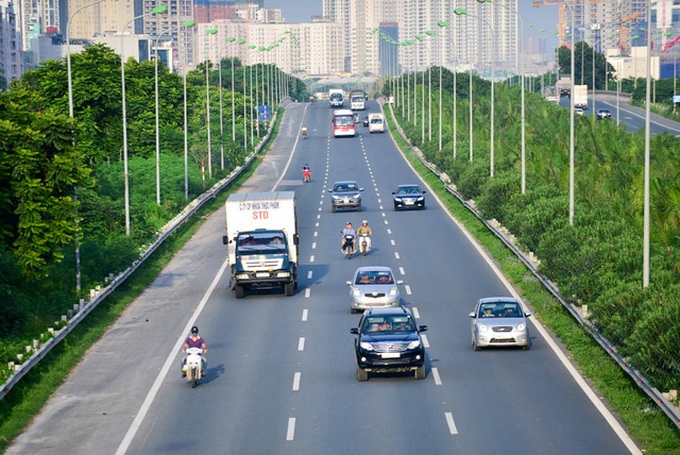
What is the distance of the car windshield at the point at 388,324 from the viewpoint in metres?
33.2

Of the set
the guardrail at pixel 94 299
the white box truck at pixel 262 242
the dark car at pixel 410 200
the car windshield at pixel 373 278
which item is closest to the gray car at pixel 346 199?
the dark car at pixel 410 200

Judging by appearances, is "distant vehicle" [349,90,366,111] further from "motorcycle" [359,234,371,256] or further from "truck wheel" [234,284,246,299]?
"truck wheel" [234,284,246,299]

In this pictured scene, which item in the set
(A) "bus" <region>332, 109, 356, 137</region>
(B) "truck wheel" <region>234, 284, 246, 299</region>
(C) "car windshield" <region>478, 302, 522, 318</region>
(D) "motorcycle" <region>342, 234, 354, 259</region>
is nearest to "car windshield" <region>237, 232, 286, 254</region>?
(B) "truck wheel" <region>234, 284, 246, 299</region>

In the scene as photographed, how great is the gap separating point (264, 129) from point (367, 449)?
397 feet

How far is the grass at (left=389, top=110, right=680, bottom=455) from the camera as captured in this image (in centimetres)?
2593

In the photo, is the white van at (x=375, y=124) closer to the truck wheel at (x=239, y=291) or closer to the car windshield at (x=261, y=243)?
the car windshield at (x=261, y=243)

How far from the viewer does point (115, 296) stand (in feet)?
149

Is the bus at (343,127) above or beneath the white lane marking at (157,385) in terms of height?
above

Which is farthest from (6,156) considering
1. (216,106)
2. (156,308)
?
(216,106)

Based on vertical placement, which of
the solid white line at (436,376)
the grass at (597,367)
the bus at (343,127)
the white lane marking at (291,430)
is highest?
the bus at (343,127)

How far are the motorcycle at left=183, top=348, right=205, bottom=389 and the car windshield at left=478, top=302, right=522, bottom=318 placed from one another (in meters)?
8.27

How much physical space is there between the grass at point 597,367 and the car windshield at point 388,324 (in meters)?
4.47

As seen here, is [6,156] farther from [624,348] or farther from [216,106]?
[216,106]

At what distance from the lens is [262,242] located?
47125 millimetres
